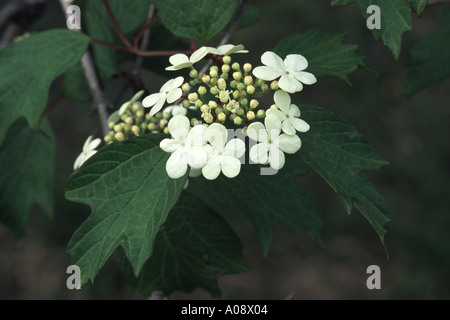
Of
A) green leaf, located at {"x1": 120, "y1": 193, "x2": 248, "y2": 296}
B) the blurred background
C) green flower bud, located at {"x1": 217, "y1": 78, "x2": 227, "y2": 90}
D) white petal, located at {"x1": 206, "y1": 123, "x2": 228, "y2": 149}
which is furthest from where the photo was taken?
the blurred background

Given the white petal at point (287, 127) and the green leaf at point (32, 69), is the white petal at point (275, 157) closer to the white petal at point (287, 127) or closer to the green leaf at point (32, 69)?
the white petal at point (287, 127)

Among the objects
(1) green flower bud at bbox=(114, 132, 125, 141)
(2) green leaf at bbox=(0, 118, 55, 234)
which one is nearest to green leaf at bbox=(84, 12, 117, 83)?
(2) green leaf at bbox=(0, 118, 55, 234)

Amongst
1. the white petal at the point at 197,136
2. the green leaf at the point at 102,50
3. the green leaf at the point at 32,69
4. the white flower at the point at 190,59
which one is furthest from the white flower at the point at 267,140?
the green leaf at the point at 102,50

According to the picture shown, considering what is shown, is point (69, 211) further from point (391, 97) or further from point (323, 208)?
point (391, 97)

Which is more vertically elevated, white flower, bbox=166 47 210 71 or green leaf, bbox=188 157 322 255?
white flower, bbox=166 47 210 71

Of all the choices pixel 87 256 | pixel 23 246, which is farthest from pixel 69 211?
→ pixel 87 256

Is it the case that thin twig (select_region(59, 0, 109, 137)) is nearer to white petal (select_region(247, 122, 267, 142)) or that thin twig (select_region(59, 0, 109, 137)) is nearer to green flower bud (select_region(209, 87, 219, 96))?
green flower bud (select_region(209, 87, 219, 96))

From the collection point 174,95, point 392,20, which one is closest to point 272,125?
point 174,95
